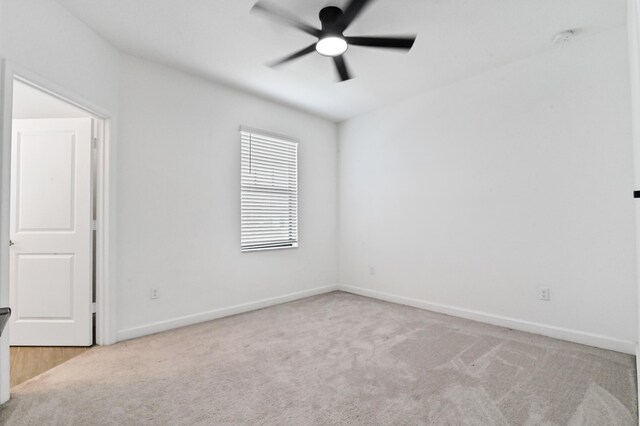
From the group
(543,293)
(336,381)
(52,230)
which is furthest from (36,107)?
(543,293)

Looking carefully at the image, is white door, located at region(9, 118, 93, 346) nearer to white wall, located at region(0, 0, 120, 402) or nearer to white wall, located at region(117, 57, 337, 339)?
white wall, located at region(117, 57, 337, 339)

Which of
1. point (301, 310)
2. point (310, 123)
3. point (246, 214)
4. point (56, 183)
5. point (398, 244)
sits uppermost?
point (310, 123)

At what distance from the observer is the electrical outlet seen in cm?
299

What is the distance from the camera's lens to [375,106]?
4477 mm

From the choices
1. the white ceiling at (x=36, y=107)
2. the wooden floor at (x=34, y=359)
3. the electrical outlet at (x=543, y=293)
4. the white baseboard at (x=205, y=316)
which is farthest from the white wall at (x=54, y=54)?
the electrical outlet at (x=543, y=293)

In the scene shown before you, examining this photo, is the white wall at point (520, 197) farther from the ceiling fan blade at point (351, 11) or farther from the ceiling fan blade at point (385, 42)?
the ceiling fan blade at point (351, 11)

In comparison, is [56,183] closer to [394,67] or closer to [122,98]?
[122,98]

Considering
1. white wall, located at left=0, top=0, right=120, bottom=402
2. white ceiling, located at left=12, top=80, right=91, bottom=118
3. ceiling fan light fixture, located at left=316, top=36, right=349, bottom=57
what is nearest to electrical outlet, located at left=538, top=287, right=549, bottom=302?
ceiling fan light fixture, located at left=316, top=36, right=349, bottom=57

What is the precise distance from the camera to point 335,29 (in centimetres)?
221

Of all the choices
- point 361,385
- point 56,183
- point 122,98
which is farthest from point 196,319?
point 122,98

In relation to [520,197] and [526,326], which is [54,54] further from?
[526,326]

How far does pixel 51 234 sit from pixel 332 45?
3030 mm

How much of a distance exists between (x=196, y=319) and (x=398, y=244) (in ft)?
8.85

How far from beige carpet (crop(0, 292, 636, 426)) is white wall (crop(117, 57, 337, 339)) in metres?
0.47
